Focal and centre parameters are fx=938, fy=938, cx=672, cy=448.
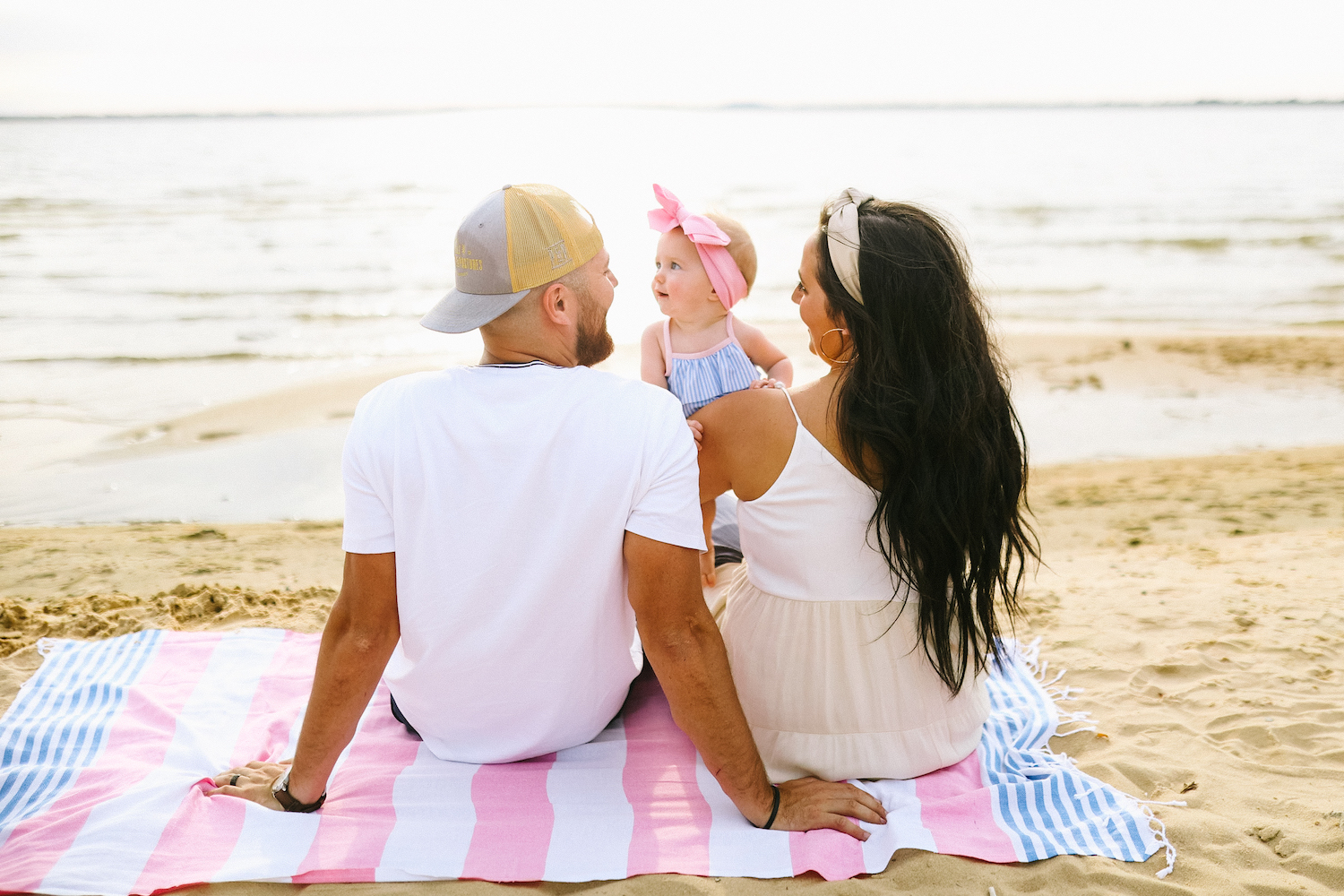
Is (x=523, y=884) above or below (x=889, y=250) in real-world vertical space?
below

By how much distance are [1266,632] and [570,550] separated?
10.7 feet

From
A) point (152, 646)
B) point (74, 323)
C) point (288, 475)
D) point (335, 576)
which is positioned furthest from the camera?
point (74, 323)

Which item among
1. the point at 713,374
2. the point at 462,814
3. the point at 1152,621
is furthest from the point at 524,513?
the point at 1152,621

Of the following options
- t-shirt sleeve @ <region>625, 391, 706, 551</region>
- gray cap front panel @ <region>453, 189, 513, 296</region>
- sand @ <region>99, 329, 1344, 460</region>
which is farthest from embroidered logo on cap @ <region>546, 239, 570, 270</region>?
sand @ <region>99, 329, 1344, 460</region>

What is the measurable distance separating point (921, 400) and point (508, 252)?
1087 mm

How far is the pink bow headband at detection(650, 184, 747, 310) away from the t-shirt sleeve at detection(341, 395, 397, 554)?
1.49 meters

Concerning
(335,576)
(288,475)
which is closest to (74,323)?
(288,475)

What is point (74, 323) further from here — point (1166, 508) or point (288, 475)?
A: point (1166, 508)

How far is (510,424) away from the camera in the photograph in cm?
218

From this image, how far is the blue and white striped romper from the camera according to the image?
3.54 metres

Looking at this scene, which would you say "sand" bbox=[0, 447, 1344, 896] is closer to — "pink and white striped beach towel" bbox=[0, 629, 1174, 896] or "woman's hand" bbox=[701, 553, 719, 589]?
"pink and white striped beach towel" bbox=[0, 629, 1174, 896]

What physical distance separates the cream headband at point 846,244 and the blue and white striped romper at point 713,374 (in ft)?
3.79

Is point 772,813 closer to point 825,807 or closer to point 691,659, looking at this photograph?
point 825,807

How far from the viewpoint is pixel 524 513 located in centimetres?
223
